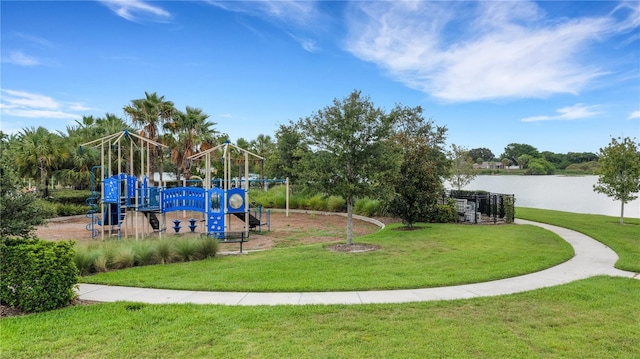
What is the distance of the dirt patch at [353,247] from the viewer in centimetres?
1059

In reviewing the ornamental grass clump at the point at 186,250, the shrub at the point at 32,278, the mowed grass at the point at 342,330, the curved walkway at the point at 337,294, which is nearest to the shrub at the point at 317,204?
the ornamental grass clump at the point at 186,250

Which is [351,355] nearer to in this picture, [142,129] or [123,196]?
[123,196]

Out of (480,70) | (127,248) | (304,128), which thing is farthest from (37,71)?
(480,70)

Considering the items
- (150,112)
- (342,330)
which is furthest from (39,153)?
(342,330)

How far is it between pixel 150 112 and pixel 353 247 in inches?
808

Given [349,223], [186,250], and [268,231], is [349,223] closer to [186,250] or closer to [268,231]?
[186,250]

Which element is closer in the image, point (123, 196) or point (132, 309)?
point (132, 309)

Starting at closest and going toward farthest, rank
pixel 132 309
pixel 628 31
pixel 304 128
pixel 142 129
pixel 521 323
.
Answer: pixel 521 323
pixel 132 309
pixel 304 128
pixel 628 31
pixel 142 129

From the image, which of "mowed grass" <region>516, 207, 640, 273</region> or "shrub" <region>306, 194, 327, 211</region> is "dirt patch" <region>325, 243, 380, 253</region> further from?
"shrub" <region>306, 194, 327, 211</region>

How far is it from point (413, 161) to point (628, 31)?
960 centimetres

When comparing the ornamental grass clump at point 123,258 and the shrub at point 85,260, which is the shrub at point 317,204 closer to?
the ornamental grass clump at point 123,258

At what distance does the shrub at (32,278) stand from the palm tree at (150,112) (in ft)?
66.7

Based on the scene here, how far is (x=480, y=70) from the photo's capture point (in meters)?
18.7

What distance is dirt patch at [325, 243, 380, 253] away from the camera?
10.6 m
